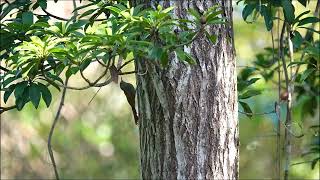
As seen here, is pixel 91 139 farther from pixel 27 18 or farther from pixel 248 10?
pixel 27 18

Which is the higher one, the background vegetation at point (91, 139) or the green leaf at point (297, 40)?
the green leaf at point (297, 40)

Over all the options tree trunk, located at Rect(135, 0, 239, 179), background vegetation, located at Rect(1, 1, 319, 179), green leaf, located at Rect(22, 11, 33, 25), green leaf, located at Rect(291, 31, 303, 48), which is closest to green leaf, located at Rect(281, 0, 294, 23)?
green leaf, located at Rect(291, 31, 303, 48)

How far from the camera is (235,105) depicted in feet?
5.92

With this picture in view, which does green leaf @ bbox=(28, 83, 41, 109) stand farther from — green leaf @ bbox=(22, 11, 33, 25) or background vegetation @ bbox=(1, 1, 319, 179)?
background vegetation @ bbox=(1, 1, 319, 179)

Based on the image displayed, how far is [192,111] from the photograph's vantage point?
1735 millimetres

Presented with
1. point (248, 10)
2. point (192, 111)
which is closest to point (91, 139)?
point (248, 10)

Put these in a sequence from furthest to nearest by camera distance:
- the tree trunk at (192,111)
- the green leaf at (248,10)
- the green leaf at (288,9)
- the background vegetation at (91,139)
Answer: the background vegetation at (91,139)
the green leaf at (248,10)
the green leaf at (288,9)
the tree trunk at (192,111)

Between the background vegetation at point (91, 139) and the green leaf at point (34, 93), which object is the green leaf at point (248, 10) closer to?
the green leaf at point (34, 93)

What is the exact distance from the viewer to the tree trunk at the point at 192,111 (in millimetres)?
1734

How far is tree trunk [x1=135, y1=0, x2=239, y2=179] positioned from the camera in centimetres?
173

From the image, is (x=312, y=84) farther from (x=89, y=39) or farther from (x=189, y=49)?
(x=89, y=39)

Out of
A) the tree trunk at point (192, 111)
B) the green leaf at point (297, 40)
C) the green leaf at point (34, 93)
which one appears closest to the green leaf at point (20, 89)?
the green leaf at point (34, 93)

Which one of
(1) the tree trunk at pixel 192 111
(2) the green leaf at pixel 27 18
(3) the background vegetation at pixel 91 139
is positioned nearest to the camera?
(1) the tree trunk at pixel 192 111

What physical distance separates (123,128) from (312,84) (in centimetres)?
242
